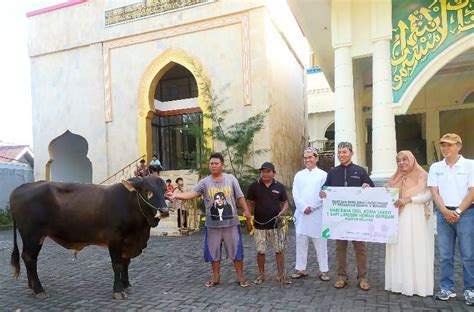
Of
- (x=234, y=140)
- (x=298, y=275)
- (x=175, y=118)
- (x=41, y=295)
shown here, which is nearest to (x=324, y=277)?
(x=298, y=275)

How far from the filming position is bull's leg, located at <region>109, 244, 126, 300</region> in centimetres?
518

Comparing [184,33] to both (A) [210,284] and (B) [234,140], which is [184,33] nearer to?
(B) [234,140]

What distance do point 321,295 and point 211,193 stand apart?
1784mm

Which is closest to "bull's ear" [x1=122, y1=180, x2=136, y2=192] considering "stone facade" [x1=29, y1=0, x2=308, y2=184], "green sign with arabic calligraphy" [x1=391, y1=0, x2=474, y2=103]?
"green sign with arabic calligraphy" [x1=391, y1=0, x2=474, y2=103]

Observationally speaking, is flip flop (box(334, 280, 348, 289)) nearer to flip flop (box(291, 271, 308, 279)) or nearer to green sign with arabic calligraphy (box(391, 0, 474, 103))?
flip flop (box(291, 271, 308, 279))

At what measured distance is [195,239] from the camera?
10.3 metres

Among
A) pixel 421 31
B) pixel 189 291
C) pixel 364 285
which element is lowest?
pixel 189 291

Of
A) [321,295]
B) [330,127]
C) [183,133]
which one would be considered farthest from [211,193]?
[330,127]

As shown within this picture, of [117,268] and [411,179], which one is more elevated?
[411,179]

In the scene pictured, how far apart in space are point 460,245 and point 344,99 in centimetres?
483

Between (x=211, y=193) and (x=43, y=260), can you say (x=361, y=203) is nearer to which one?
(x=211, y=193)

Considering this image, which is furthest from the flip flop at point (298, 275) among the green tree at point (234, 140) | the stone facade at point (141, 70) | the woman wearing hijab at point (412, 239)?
the stone facade at point (141, 70)

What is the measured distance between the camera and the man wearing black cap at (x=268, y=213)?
18.1 ft

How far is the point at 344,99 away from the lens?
894 centimetres
